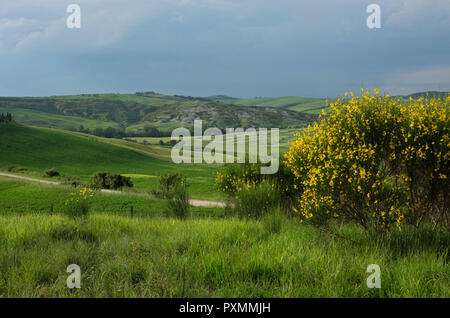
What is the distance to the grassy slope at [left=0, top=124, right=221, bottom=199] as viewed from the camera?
2881 inches

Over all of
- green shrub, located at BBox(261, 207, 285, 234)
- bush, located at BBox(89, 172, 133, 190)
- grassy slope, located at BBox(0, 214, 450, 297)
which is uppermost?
grassy slope, located at BBox(0, 214, 450, 297)

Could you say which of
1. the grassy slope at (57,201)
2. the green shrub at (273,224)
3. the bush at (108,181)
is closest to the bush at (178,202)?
the green shrub at (273,224)

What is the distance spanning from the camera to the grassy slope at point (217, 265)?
211 inches

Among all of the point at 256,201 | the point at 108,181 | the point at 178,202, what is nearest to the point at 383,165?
the point at 256,201

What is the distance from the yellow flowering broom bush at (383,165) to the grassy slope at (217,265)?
2.48 ft

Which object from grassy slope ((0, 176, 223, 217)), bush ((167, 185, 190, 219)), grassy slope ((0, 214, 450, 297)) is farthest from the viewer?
grassy slope ((0, 176, 223, 217))

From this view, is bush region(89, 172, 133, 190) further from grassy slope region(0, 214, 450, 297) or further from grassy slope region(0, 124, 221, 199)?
grassy slope region(0, 214, 450, 297)

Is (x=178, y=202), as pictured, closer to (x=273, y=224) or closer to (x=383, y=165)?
(x=273, y=224)

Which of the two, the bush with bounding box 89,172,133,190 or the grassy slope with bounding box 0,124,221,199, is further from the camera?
the grassy slope with bounding box 0,124,221,199

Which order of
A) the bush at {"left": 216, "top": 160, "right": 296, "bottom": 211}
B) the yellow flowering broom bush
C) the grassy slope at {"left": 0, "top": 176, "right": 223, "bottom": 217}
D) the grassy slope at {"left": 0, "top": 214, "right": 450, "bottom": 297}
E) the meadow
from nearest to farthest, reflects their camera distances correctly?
the grassy slope at {"left": 0, "top": 214, "right": 450, "bottom": 297} < the meadow < the yellow flowering broom bush < the bush at {"left": 216, "top": 160, "right": 296, "bottom": 211} < the grassy slope at {"left": 0, "top": 176, "right": 223, "bottom": 217}

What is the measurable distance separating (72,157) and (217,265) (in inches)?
3398

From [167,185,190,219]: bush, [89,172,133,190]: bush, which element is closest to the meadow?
[167,185,190,219]: bush

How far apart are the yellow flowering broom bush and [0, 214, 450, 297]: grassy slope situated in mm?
757
